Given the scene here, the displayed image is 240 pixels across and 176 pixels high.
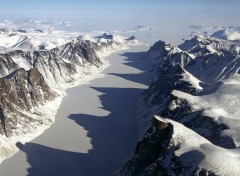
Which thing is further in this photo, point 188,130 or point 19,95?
point 19,95

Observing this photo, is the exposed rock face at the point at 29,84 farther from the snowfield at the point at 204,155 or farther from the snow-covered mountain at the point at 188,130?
the snowfield at the point at 204,155

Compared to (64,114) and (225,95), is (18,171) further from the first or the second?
(225,95)

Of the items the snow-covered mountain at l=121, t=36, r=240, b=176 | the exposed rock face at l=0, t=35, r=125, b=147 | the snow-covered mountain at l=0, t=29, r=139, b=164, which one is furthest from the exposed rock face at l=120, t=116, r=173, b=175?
the exposed rock face at l=0, t=35, r=125, b=147

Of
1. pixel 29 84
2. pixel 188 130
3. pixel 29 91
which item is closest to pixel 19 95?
pixel 29 91

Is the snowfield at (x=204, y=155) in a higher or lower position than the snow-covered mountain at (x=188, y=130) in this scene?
higher

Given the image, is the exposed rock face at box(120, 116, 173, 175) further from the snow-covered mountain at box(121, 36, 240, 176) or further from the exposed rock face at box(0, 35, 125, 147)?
the exposed rock face at box(0, 35, 125, 147)

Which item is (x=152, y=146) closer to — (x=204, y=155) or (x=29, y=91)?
(x=204, y=155)

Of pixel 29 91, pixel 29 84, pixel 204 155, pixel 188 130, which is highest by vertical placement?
pixel 204 155

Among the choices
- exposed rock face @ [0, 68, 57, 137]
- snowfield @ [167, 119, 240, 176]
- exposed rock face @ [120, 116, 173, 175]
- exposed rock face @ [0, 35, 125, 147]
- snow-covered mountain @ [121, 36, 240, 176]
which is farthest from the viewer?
exposed rock face @ [0, 35, 125, 147]

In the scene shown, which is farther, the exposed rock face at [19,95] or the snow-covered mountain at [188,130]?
the exposed rock face at [19,95]

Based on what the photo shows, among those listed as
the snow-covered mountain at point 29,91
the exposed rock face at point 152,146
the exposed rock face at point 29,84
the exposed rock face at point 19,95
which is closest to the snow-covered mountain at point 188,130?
the exposed rock face at point 152,146

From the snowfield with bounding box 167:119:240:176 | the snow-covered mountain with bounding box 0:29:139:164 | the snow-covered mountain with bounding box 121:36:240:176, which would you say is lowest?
the snow-covered mountain with bounding box 0:29:139:164

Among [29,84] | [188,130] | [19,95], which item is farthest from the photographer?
[29,84]
